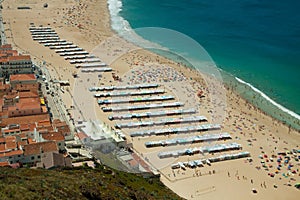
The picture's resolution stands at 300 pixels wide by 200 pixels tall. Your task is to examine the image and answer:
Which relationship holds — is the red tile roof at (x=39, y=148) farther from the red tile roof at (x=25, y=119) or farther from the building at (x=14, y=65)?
the building at (x=14, y=65)

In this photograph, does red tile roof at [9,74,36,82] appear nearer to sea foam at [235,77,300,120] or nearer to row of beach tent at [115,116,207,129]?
row of beach tent at [115,116,207,129]

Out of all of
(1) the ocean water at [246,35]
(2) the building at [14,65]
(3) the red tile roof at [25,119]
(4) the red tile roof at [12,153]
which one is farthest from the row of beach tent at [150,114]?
(4) the red tile roof at [12,153]

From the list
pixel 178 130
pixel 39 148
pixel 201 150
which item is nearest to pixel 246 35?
pixel 178 130

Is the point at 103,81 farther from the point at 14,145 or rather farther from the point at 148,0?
the point at 148,0

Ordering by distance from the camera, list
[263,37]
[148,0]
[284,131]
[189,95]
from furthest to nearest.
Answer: [148,0], [263,37], [189,95], [284,131]

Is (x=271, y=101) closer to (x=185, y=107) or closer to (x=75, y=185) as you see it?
(x=185, y=107)

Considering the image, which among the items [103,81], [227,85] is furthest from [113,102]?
[227,85]
